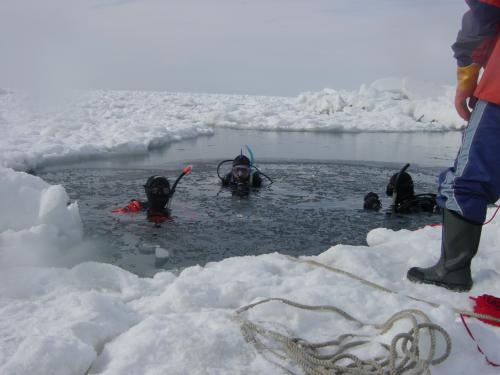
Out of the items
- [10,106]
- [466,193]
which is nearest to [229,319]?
[466,193]

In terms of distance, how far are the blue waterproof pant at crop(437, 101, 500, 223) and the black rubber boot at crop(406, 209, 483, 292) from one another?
0.06 meters

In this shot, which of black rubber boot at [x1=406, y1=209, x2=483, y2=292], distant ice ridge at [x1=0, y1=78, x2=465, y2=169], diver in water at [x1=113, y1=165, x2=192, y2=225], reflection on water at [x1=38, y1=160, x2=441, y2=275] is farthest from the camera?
distant ice ridge at [x1=0, y1=78, x2=465, y2=169]

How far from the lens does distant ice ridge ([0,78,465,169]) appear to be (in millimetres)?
10922

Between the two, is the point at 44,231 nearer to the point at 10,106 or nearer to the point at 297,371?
the point at 297,371

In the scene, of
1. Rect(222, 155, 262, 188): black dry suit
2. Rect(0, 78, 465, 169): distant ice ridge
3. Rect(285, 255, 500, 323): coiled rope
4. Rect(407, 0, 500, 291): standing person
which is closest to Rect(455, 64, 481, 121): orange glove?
Rect(407, 0, 500, 291): standing person

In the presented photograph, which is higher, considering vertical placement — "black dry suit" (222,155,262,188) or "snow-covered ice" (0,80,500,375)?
"snow-covered ice" (0,80,500,375)

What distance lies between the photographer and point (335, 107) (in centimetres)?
3203

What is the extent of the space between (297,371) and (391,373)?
0.32 m

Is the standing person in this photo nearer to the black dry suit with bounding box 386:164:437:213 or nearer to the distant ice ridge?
the black dry suit with bounding box 386:164:437:213

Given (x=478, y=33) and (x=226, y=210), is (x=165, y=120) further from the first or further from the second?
(x=478, y=33)

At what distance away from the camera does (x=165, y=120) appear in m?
22.0

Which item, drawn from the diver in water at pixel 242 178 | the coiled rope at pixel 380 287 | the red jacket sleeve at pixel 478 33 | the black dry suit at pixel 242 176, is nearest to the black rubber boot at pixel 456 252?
the coiled rope at pixel 380 287

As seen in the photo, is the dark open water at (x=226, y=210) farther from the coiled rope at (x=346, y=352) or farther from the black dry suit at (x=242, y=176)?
the coiled rope at (x=346, y=352)

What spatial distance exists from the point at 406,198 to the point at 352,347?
16.6 ft
